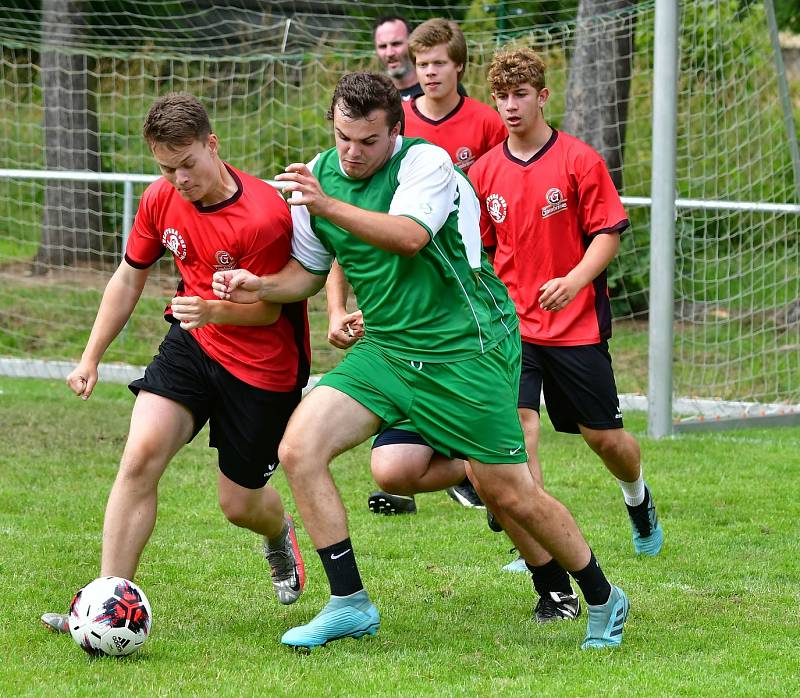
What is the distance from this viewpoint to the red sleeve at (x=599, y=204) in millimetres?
5629

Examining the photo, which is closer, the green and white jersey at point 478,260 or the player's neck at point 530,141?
the green and white jersey at point 478,260

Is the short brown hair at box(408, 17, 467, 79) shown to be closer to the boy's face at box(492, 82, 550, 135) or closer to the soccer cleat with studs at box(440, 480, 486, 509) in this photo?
the boy's face at box(492, 82, 550, 135)

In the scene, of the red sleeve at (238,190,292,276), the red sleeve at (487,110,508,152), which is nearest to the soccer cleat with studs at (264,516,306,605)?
the red sleeve at (238,190,292,276)

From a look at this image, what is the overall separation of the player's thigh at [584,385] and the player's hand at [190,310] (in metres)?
2.04

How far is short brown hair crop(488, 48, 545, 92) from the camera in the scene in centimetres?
556

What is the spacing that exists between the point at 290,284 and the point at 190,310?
0.40m

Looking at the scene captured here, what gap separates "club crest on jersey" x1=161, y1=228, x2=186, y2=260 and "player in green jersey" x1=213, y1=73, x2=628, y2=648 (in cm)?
46

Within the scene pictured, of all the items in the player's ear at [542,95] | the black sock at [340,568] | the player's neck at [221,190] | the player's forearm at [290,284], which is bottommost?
the black sock at [340,568]

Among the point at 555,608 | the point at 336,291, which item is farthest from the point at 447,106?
the point at 555,608

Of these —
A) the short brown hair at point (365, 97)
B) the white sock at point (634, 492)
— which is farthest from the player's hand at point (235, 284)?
the white sock at point (634, 492)

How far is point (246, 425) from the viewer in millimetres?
4812

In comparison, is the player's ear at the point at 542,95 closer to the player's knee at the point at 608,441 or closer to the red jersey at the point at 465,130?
the red jersey at the point at 465,130

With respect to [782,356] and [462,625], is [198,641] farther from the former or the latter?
[782,356]

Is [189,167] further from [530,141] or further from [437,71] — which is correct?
[437,71]
